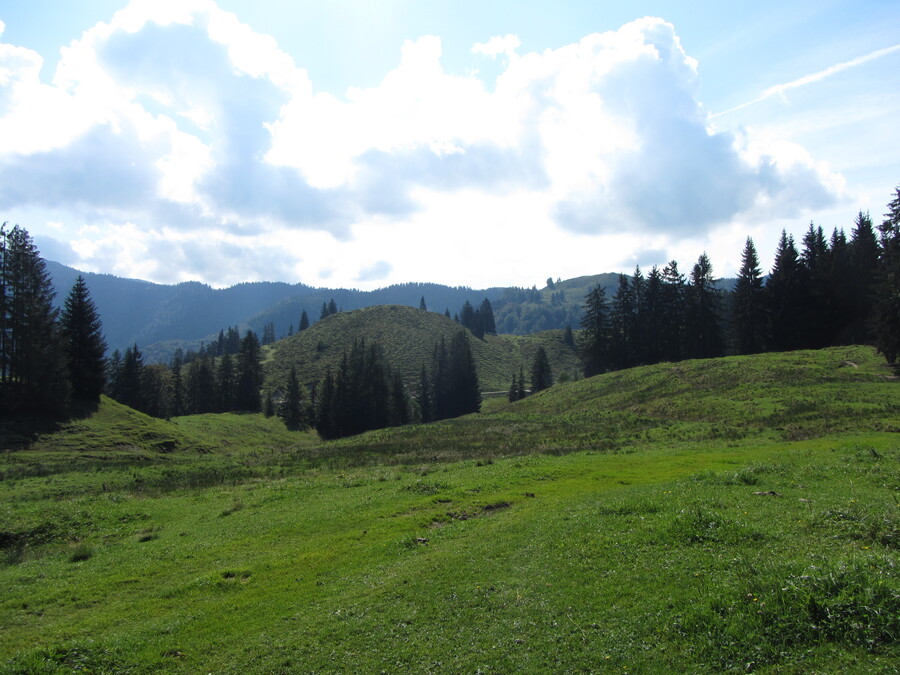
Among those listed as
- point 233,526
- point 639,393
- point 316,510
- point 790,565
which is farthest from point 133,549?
point 639,393

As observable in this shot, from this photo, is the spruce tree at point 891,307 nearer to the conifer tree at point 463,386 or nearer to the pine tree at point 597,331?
the pine tree at point 597,331

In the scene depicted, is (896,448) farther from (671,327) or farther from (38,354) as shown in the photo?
(38,354)

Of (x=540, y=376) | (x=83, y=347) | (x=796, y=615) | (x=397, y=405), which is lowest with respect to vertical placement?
(x=397, y=405)

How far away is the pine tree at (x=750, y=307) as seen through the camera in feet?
255

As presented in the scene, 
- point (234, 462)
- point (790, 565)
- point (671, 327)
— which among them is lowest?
point (234, 462)

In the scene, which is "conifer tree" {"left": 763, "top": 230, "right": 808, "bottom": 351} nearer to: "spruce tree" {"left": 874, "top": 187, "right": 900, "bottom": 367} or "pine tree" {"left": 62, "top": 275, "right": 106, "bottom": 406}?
"spruce tree" {"left": 874, "top": 187, "right": 900, "bottom": 367}

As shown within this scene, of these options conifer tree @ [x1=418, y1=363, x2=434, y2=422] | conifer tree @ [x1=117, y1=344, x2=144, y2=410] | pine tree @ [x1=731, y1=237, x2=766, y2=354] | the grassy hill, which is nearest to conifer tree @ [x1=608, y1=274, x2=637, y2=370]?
pine tree @ [x1=731, y1=237, x2=766, y2=354]

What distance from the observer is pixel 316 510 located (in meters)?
20.3

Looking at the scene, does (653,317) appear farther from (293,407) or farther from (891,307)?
(293,407)

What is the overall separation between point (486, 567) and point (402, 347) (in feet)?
526

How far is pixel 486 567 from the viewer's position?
39.8 feet

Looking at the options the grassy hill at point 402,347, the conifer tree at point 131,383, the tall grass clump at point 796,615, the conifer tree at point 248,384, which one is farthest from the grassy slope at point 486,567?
the grassy hill at point 402,347

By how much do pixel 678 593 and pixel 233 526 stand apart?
16.7m

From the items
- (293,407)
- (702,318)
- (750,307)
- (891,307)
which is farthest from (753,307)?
(293,407)
